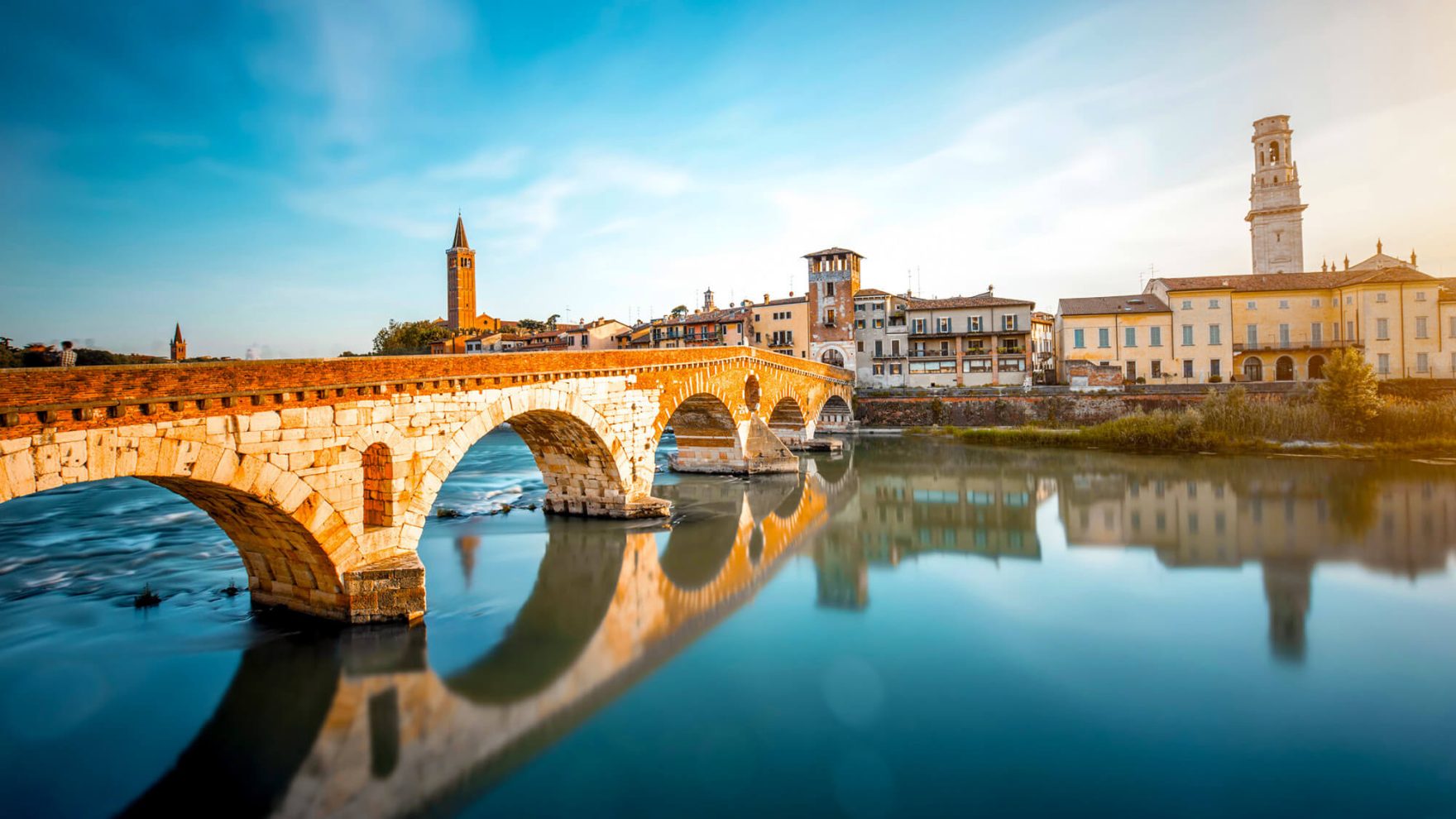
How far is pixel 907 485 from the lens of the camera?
24.9 m

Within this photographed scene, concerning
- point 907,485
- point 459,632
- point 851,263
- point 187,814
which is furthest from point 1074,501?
point 851,263

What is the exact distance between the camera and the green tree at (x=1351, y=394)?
2792cm

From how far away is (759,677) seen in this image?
32.4ft

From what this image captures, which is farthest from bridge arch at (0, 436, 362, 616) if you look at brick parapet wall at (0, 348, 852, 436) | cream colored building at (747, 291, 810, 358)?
cream colored building at (747, 291, 810, 358)

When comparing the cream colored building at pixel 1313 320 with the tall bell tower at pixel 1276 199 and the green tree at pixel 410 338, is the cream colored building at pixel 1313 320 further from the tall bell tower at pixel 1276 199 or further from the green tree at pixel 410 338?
the green tree at pixel 410 338

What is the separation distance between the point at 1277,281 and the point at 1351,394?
12002mm

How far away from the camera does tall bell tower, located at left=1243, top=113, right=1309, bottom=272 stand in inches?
1863

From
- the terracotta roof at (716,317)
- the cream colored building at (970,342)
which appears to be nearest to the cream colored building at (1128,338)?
the cream colored building at (970,342)

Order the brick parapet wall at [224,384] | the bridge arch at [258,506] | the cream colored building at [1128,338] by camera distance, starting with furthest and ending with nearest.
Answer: the cream colored building at [1128,338]
the bridge arch at [258,506]
the brick parapet wall at [224,384]

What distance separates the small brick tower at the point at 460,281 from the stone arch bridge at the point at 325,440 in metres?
63.2

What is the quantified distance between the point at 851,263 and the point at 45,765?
42.6 meters

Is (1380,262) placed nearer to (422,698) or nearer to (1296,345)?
(1296,345)

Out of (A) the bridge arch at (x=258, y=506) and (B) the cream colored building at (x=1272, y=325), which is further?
(B) the cream colored building at (x=1272, y=325)

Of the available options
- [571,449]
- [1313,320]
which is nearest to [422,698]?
[571,449]
